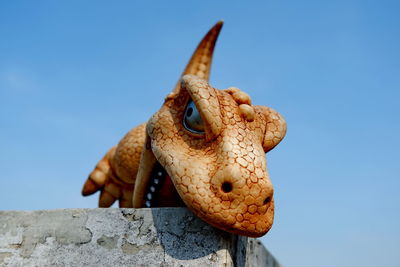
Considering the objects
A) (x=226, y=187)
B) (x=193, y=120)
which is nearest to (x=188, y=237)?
(x=226, y=187)

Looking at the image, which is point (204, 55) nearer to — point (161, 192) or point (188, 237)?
point (161, 192)

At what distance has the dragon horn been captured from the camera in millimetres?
4840

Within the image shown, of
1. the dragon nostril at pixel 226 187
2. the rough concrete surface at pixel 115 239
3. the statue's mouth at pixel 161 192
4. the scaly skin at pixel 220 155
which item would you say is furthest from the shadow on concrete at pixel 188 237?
the statue's mouth at pixel 161 192

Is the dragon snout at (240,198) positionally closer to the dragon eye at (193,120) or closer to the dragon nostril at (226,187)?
the dragon nostril at (226,187)

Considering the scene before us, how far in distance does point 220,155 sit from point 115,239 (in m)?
0.78

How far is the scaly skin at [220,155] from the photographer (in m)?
2.30

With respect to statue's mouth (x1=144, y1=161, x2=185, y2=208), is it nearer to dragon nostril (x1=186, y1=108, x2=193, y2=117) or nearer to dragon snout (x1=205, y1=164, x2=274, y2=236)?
dragon nostril (x1=186, y1=108, x2=193, y2=117)

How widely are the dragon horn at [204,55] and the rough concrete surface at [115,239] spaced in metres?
2.45

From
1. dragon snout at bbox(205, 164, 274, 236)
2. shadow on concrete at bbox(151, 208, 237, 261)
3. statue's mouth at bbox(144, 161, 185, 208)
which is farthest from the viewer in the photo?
statue's mouth at bbox(144, 161, 185, 208)

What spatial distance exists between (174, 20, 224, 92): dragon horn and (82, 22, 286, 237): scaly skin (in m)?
1.69

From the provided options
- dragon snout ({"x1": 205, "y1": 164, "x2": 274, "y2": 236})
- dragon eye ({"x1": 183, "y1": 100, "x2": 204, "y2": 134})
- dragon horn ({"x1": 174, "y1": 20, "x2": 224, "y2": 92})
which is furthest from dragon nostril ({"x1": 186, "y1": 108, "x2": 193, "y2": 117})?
dragon horn ({"x1": 174, "y1": 20, "x2": 224, "y2": 92})

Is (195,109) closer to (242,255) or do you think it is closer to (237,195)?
(237,195)

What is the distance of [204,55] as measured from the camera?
16.1 ft

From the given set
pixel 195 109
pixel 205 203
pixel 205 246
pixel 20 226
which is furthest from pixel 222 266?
pixel 20 226
